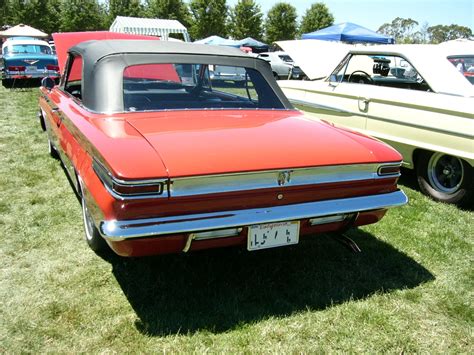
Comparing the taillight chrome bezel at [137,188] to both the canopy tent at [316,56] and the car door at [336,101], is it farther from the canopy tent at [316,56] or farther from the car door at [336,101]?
the canopy tent at [316,56]

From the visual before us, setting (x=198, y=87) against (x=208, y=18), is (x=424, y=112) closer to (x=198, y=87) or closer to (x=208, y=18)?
(x=198, y=87)

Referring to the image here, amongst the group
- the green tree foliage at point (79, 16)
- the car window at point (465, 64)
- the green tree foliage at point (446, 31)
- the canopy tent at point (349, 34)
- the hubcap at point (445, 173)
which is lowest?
the hubcap at point (445, 173)

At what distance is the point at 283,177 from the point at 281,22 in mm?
44912

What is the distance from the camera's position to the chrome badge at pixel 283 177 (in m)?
2.37

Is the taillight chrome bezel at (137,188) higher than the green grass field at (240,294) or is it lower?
higher

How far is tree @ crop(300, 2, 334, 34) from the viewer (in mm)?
42812

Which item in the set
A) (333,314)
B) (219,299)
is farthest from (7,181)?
(333,314)

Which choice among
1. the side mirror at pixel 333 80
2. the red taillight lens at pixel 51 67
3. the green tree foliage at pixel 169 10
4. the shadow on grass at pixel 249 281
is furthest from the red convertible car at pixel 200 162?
the green tree foliage at pixel 169 10

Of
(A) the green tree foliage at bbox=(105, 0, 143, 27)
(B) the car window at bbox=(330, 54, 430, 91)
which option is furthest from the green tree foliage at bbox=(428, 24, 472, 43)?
(B) the car window at bbox=(330, 54, 430, 91)

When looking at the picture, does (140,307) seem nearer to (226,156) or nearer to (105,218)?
(105,218)

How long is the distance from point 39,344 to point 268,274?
4.53ft

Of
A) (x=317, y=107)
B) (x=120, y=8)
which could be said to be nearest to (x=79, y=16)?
(x=120, y=8)

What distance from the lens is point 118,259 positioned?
3064mm

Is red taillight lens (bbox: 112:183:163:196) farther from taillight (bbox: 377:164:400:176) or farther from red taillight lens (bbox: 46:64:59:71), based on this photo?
red taillight lens (bbox: 46:64:59:71)
